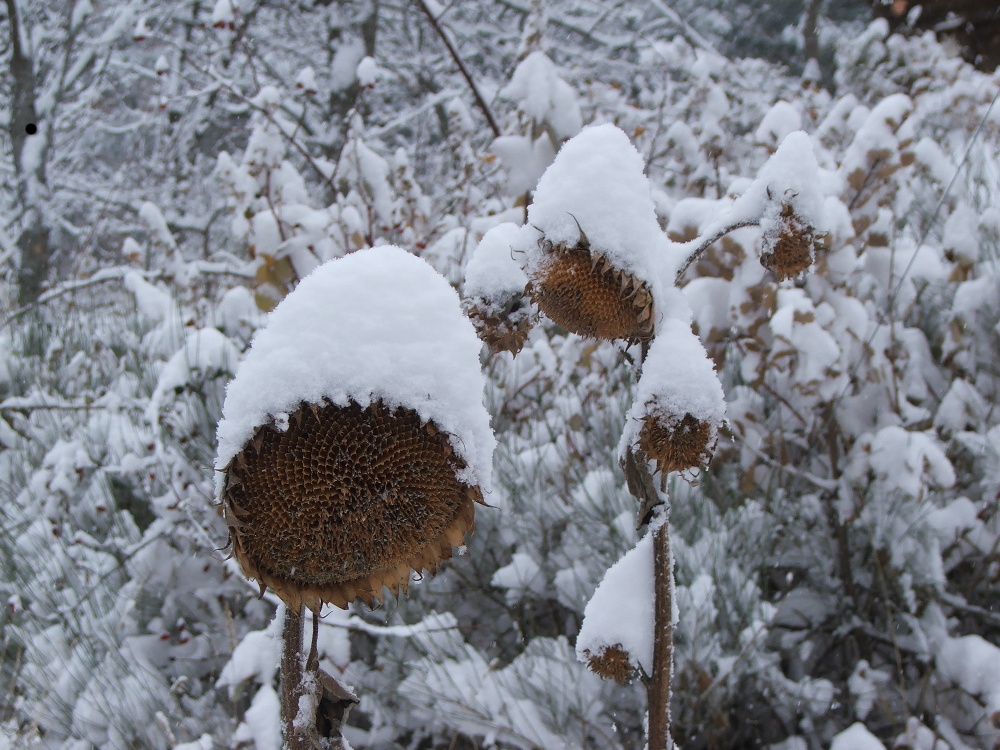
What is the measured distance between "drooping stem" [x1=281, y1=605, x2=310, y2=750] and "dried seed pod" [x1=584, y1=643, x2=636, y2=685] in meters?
0.45

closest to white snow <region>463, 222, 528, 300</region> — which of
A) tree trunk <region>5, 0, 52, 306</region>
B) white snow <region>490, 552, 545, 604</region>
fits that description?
white snow <region>490, 552, 545, 604</region>

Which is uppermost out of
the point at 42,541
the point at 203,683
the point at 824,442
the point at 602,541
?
the point at 824,442

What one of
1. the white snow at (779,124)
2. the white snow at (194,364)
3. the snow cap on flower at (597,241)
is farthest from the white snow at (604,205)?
the white snow at (779,124)

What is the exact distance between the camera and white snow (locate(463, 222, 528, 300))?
96 centimetres

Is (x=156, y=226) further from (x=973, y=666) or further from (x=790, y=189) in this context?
(x=973, y=666)

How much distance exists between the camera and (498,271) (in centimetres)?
98

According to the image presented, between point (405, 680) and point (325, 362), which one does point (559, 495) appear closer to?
point (405, 680)

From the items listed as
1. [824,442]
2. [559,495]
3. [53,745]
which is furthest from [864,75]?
[53,745]

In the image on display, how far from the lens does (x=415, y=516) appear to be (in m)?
0.78

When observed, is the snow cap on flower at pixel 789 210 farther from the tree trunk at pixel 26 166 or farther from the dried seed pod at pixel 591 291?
the tree trunk at pixel 26 166

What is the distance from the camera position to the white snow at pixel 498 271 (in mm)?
964

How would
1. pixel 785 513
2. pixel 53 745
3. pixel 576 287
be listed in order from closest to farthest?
pixel 576 287 < pixel 53 745 < pixel 785 513

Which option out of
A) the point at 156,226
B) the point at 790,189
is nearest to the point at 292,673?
the point at 790,189

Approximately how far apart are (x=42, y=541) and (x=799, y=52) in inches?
369
